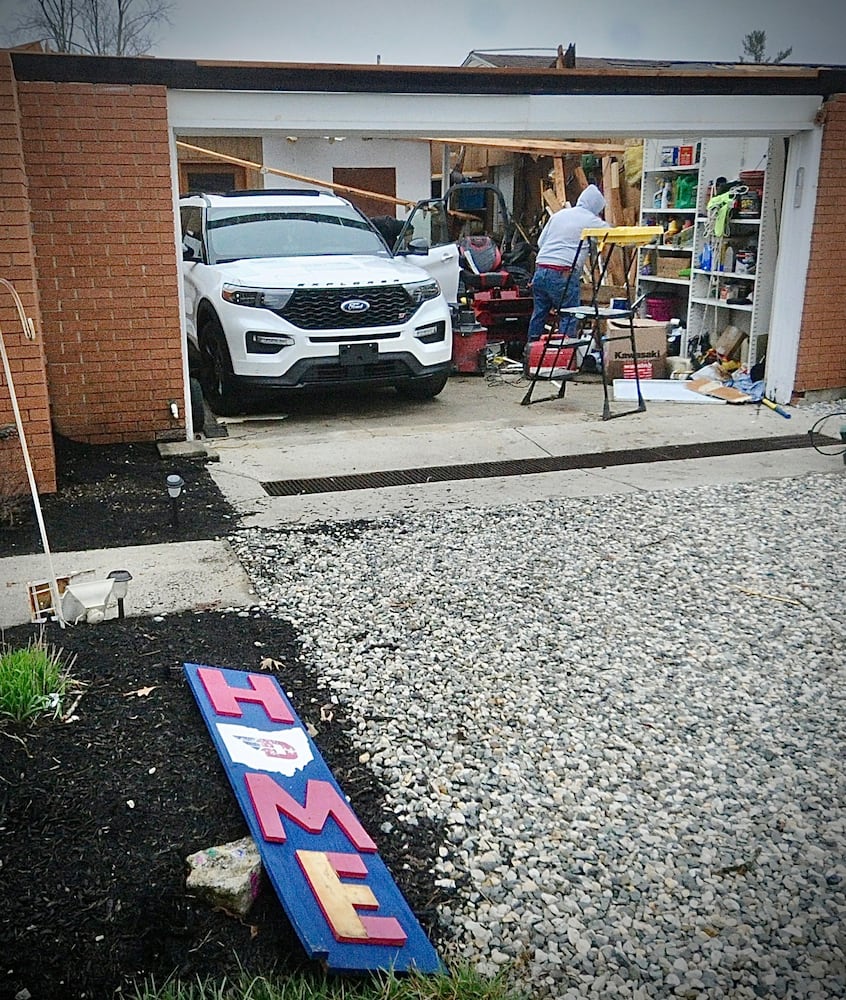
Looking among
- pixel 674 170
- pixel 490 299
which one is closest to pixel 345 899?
pixel 490 299

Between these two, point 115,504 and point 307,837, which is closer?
point 307,837

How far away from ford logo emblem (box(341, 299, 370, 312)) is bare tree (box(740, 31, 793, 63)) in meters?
6.48

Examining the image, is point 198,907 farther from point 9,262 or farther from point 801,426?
point 801,426

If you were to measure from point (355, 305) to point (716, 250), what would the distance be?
4.85 metres

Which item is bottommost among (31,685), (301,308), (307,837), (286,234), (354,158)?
(307,837)

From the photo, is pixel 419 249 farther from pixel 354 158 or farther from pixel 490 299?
pixel 354 158

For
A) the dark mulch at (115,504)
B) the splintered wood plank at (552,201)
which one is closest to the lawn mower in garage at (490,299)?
the splintered wood plank at (552,201)

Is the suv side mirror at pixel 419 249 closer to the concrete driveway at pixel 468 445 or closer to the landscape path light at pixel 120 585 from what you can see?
the concrete driveway at pixel 468 445

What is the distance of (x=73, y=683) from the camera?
3.76m

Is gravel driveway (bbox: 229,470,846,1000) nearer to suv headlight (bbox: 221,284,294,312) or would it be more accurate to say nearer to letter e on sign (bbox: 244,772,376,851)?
letter e on sign (bbox: 244,772,376,851)

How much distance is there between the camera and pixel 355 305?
855cm

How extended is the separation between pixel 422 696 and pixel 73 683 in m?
1.38

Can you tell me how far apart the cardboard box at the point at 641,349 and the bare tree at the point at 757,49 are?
8.99m

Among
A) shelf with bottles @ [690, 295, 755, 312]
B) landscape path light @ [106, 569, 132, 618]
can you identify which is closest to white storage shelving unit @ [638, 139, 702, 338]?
shelf with bottles @ [690, 295, 755, 312]
